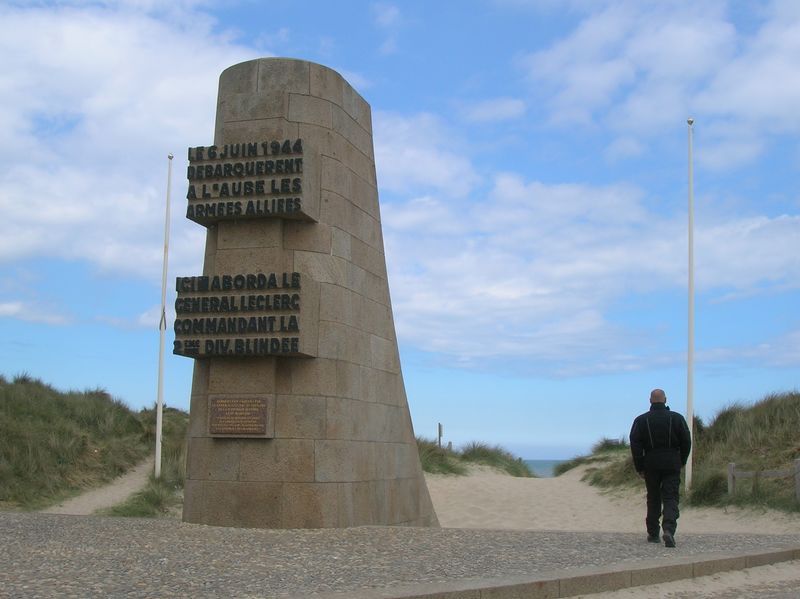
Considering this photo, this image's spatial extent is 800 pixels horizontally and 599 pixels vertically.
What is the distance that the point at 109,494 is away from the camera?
80.0 ft

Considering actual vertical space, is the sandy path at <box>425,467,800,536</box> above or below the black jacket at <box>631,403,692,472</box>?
below

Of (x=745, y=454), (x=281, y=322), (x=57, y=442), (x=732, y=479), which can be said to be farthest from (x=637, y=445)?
(x=57, y=442)

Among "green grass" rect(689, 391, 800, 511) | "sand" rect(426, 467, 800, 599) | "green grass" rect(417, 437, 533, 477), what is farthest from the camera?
"green grass" rect(417, 437, 533, 477)

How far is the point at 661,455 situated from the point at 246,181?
20.7 feet

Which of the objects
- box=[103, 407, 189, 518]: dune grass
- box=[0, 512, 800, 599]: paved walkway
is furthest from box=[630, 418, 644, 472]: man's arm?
box=[103, 407, 189, 518]: dune grass

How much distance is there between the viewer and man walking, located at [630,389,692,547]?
975cm

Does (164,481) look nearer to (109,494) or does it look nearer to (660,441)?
(109,494)

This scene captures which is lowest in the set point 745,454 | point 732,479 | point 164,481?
point 164,481

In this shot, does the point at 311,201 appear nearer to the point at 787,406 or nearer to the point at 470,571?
the point at 470,571

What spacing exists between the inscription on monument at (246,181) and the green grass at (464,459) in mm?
17610

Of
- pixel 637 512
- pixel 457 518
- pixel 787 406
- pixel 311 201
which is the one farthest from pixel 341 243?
pixel 787 406

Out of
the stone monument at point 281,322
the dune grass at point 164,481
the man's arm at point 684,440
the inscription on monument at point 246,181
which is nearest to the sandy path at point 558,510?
the man's arm at point 684,440

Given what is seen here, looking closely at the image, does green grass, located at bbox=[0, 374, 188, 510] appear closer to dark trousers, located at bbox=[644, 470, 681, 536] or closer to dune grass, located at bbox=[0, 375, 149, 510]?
dune grass, located at bbox=[0, 375, 149, 510]

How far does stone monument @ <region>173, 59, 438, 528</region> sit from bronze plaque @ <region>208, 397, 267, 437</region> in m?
0.02
